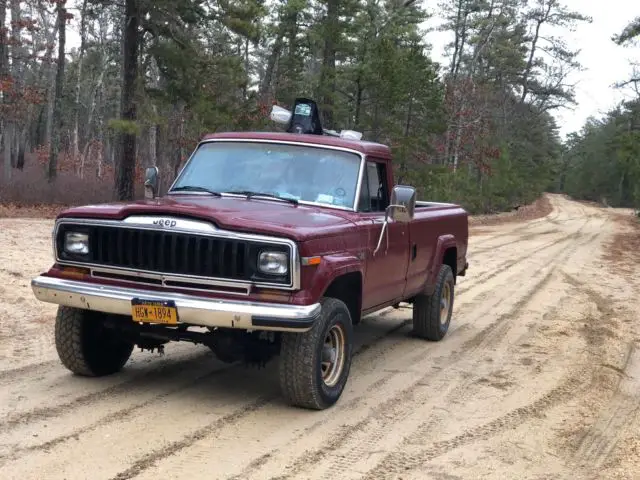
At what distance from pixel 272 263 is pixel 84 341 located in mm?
1906

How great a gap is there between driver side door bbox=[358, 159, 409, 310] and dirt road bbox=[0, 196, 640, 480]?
2.66 ft

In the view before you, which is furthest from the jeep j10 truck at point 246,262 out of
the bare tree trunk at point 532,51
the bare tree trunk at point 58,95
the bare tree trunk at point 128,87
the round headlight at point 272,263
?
the bare tree trunk at point 532,51

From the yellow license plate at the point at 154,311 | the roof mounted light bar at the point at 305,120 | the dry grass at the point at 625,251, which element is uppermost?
the roof mounted light bar at the point at 305,120

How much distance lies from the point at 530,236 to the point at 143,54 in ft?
50.3

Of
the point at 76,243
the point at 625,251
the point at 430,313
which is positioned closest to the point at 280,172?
the point at 76,243

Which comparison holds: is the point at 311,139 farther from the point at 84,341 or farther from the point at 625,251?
the point at 625,251

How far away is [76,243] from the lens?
17.5 feet

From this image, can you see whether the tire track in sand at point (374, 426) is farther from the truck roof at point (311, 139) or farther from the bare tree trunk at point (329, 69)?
the bare tree trunk at point (329, 69)

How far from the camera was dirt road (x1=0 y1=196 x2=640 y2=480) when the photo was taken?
14.1 feet

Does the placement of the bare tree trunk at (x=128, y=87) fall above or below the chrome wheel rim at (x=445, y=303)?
above

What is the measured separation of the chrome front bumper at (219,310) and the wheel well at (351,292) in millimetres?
842

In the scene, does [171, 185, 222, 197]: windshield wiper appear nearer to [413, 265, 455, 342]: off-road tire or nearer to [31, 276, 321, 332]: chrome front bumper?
[31, 276, 321, 332]: chrome front bumper

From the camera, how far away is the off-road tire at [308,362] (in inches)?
199

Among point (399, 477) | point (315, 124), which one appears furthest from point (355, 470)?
point (315, 124)
